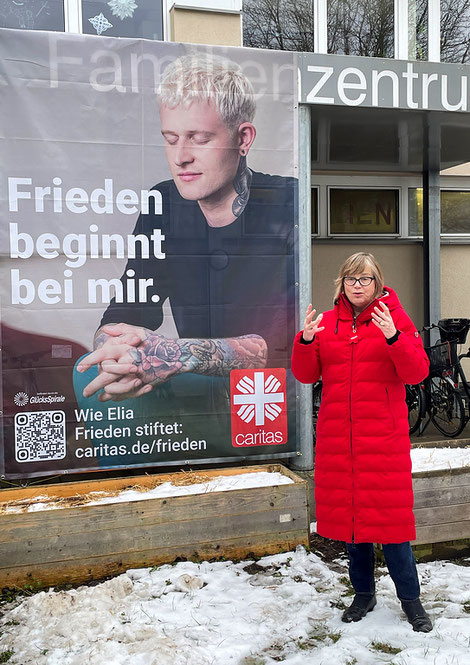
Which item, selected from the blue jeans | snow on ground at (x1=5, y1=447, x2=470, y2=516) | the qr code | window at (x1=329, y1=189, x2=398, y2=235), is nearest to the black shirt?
the qr code

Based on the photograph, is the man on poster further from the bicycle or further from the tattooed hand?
the bicycle

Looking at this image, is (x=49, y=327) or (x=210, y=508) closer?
(x=210, y=508)

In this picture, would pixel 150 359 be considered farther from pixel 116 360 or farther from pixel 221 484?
pixel 221 484

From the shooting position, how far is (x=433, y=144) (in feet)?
25.3

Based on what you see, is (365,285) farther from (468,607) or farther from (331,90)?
(331,90)

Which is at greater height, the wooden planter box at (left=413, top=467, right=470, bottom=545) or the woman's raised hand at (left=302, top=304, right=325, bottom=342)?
the woman's raised hand at (left=302, top=304, right=325, bottom=342)

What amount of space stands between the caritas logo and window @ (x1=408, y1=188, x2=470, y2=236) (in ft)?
16.6

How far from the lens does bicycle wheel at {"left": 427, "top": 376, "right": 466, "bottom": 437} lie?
7496mm

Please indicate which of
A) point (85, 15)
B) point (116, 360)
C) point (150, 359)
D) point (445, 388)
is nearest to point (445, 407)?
point (445, 388)

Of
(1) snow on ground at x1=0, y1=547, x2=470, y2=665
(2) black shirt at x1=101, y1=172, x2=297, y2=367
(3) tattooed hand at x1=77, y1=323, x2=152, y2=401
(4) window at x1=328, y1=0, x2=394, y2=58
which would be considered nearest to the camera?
(1) snow on ground at x1=0, y1=547, x2=470, y2=665

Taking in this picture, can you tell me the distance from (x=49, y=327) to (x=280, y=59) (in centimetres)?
295

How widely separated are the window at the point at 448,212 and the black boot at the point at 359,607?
7.22 m

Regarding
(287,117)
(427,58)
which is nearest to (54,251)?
(287,117)

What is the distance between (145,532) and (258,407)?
1.93m
